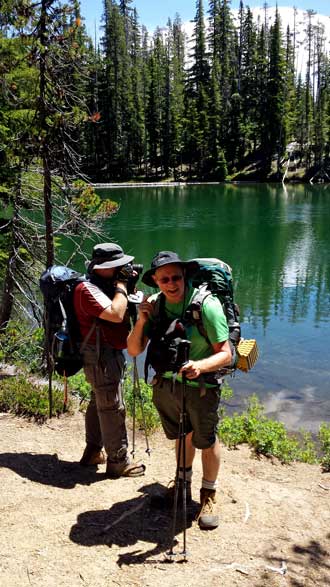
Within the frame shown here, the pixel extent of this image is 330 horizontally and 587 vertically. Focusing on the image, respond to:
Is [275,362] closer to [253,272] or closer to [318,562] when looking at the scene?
[318,562]

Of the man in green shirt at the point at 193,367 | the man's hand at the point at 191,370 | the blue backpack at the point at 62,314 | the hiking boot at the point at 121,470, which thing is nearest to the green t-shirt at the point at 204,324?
the man in green shirt at the point at 193,367

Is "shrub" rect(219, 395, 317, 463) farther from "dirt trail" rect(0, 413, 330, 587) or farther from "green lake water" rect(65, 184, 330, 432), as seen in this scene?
"green lake water" rect(65, 184, 330, 432)

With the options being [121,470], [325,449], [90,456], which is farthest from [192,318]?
[325,449]

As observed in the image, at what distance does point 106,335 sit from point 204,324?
0.96 meters

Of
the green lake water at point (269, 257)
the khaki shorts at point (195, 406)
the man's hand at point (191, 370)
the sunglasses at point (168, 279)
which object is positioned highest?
the sunglasses at point (168, 279)

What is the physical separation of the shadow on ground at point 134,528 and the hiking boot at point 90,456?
2.06ft

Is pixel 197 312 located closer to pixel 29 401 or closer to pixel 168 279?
pixel 168 279

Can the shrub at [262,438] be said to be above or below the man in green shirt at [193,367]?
below

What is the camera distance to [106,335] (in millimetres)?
4246

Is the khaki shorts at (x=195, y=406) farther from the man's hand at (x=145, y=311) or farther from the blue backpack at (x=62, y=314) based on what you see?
the blue backpack at (x=62, y=314)

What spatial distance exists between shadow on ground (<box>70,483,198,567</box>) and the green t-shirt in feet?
3.31

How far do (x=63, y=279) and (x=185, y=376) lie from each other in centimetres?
132

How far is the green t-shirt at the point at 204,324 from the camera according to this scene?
3564 millimetres

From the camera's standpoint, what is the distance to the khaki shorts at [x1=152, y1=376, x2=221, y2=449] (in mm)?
3713
